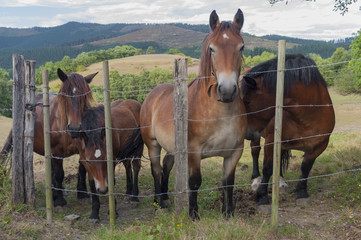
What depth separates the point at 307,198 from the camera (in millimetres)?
5008

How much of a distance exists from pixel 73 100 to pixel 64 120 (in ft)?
1.58

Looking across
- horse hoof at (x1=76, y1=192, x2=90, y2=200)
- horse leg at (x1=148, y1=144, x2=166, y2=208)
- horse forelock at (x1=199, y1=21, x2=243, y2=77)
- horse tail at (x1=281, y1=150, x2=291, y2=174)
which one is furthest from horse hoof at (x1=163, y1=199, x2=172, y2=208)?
horse forelock at (x1=199, y1=21, x2=243, y2=77)

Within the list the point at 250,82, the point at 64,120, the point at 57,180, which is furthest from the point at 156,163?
the point at 250,82

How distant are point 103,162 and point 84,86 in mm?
1372

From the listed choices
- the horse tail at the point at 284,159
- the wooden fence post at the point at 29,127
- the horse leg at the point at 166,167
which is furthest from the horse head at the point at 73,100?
the horse tail at the point at 284,159

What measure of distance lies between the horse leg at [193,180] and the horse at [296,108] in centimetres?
124

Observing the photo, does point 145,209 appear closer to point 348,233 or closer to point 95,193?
point 95,193

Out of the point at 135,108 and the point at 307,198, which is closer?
the point at 307,198

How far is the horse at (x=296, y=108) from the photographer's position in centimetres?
468

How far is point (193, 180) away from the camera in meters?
4.07

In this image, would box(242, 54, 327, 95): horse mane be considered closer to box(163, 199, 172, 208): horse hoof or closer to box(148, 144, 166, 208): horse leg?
box(148, 144, 166, 208): horse leg

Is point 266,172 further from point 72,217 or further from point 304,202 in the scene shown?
point 72,217

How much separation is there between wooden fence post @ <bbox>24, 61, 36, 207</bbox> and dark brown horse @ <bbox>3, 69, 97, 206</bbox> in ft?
0.56

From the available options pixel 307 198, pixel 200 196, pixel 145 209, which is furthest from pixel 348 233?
pixel 145 209
